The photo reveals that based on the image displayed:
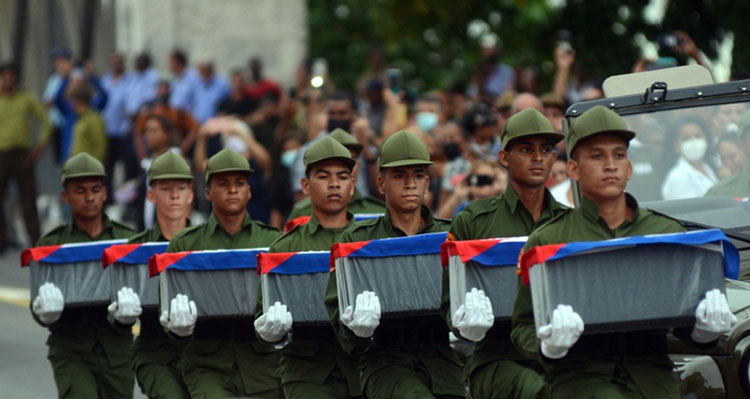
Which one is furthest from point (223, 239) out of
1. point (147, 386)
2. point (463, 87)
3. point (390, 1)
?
point (390, 1)

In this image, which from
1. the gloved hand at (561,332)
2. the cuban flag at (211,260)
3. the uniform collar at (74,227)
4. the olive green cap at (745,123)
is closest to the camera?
the gloved hand at (561,332)

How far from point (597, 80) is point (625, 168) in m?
10.7

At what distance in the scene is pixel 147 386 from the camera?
33.6 ft

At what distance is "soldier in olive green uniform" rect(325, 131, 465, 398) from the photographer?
8352 millimetres

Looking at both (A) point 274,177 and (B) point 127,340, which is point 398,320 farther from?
(A) point 274,177

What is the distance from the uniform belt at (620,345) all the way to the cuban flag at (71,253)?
16.1ft

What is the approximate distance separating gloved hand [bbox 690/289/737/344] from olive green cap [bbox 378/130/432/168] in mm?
2277

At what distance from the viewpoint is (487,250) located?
7836 millimetres

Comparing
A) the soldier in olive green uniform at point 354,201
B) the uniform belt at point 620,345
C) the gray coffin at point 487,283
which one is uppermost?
the soldier in olive green uniform at point 354,201

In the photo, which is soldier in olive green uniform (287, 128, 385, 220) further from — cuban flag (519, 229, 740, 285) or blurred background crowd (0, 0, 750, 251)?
cuban flag (519, 229, 740, 285)

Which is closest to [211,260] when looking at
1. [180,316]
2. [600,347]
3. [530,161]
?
[180,316]

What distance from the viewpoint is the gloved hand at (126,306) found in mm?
10328

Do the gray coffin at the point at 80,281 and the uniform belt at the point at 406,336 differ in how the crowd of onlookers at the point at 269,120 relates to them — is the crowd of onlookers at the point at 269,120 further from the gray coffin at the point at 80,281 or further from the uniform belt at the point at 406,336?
the uniform belt at the point at 406,336

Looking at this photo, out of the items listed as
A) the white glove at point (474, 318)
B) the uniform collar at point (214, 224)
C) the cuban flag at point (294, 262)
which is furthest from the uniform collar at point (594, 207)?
the uniform collar at point (214, 224)
